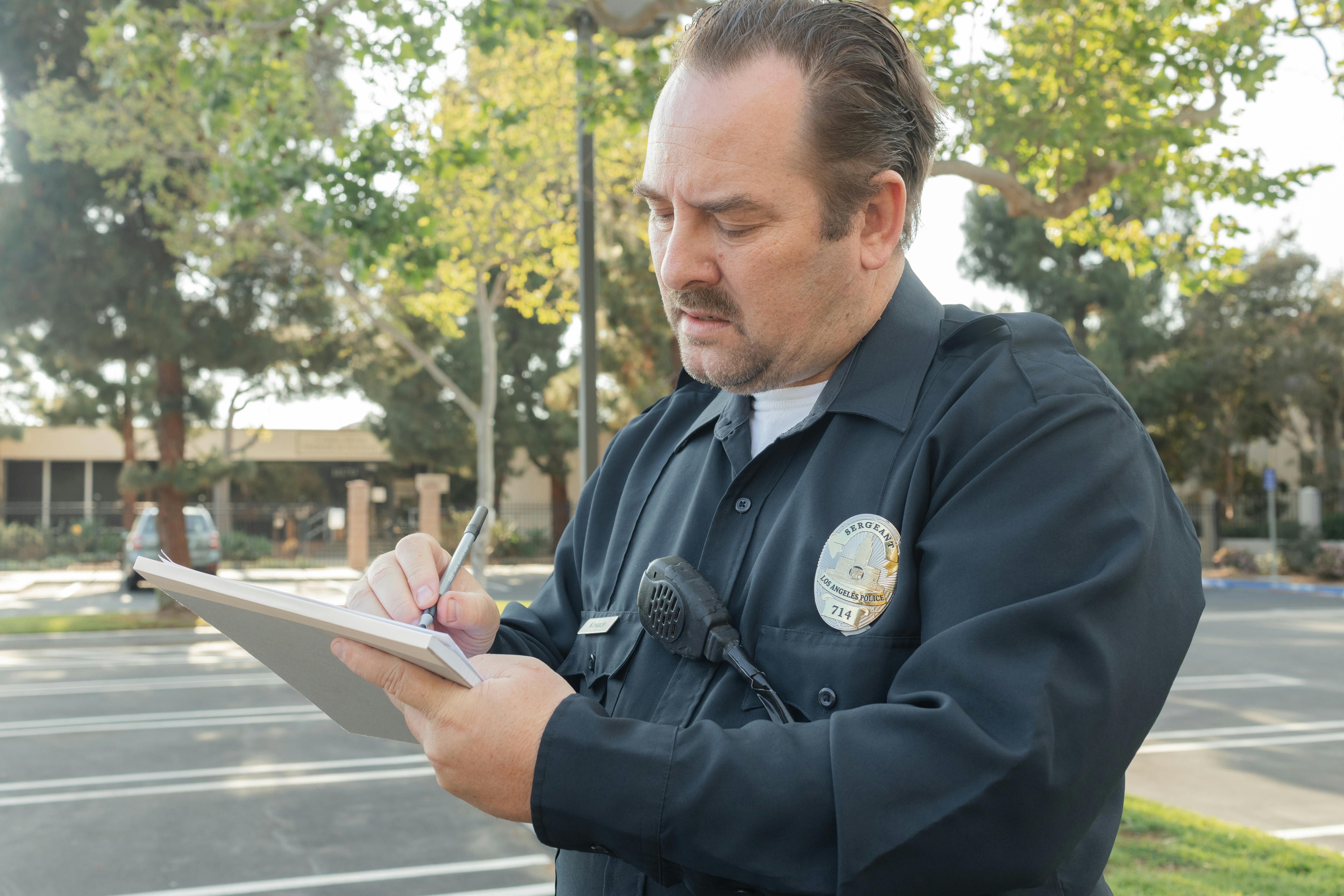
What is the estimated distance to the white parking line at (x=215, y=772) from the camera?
7.14 meters

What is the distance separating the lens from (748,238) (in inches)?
58.6

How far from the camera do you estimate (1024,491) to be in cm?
122

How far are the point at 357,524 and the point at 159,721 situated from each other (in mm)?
19499

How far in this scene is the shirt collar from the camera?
1.47 m

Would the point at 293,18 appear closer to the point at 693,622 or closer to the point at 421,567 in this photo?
the point at 421,567

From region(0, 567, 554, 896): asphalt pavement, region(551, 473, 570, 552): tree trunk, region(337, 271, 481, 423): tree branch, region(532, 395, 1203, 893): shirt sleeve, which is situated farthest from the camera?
region(551, 473, 570, 552): tree trunk

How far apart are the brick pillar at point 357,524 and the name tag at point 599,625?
27.6 m

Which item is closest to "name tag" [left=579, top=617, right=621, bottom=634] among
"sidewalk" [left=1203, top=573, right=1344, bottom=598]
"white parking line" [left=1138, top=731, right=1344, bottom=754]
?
"white parking line" [left=1138, top=731, right=1344, bottom=754]

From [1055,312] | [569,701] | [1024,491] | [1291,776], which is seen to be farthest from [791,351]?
[1055,312]

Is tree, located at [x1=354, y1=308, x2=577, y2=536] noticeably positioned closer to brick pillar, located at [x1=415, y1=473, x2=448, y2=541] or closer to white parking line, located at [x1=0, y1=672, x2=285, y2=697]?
brick pillar, located at [x1=415, y1=473, x2=448, y2=541]

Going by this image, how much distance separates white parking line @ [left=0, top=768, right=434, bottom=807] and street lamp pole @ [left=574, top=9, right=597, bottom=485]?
264 centimetres

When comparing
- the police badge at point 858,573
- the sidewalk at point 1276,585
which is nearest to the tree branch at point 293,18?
the police badge at point 858,573

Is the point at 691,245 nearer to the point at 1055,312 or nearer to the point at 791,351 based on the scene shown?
the point at 791,351

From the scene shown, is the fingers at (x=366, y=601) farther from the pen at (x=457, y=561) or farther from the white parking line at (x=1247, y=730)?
the white parking line at (x=1247, y=730)
